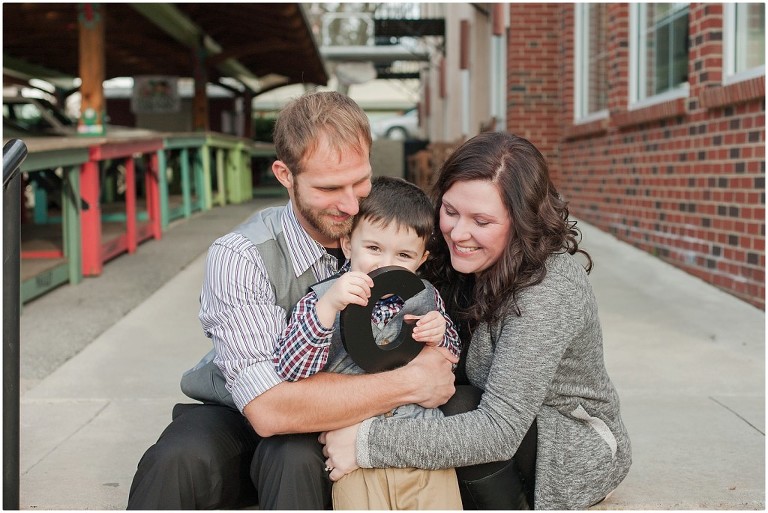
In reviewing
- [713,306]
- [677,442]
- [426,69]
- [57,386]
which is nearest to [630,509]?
[677,442]

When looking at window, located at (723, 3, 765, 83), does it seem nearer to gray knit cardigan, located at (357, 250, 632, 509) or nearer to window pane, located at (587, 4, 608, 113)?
window pane, located at (587, 4, 608, 113)

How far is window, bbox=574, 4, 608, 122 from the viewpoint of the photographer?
9.00 m

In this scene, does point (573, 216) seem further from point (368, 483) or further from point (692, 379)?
point (368, 483)

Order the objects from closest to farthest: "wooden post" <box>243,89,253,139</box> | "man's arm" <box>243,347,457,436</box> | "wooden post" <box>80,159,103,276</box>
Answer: "man's arm" <box>243,347,457,436</box>, "wooden post" <box>80,159,103,276</box>, "wooden post" <box>243,89,253,139</box>

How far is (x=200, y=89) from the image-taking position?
538 inches

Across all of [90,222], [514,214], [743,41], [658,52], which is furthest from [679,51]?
[514,214]

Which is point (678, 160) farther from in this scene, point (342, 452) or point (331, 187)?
point (342, 452)

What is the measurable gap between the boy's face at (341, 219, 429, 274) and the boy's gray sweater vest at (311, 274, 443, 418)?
3.8 inches

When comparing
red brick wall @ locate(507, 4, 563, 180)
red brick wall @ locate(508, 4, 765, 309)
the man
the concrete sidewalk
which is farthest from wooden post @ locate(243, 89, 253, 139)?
the man

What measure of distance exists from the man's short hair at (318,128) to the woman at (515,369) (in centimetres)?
27

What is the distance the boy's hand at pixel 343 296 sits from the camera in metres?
2.17

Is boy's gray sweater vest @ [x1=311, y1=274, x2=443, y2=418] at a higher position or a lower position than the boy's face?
lower

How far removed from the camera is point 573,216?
1010cm

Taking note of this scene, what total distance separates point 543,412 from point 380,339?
464 millimetres
